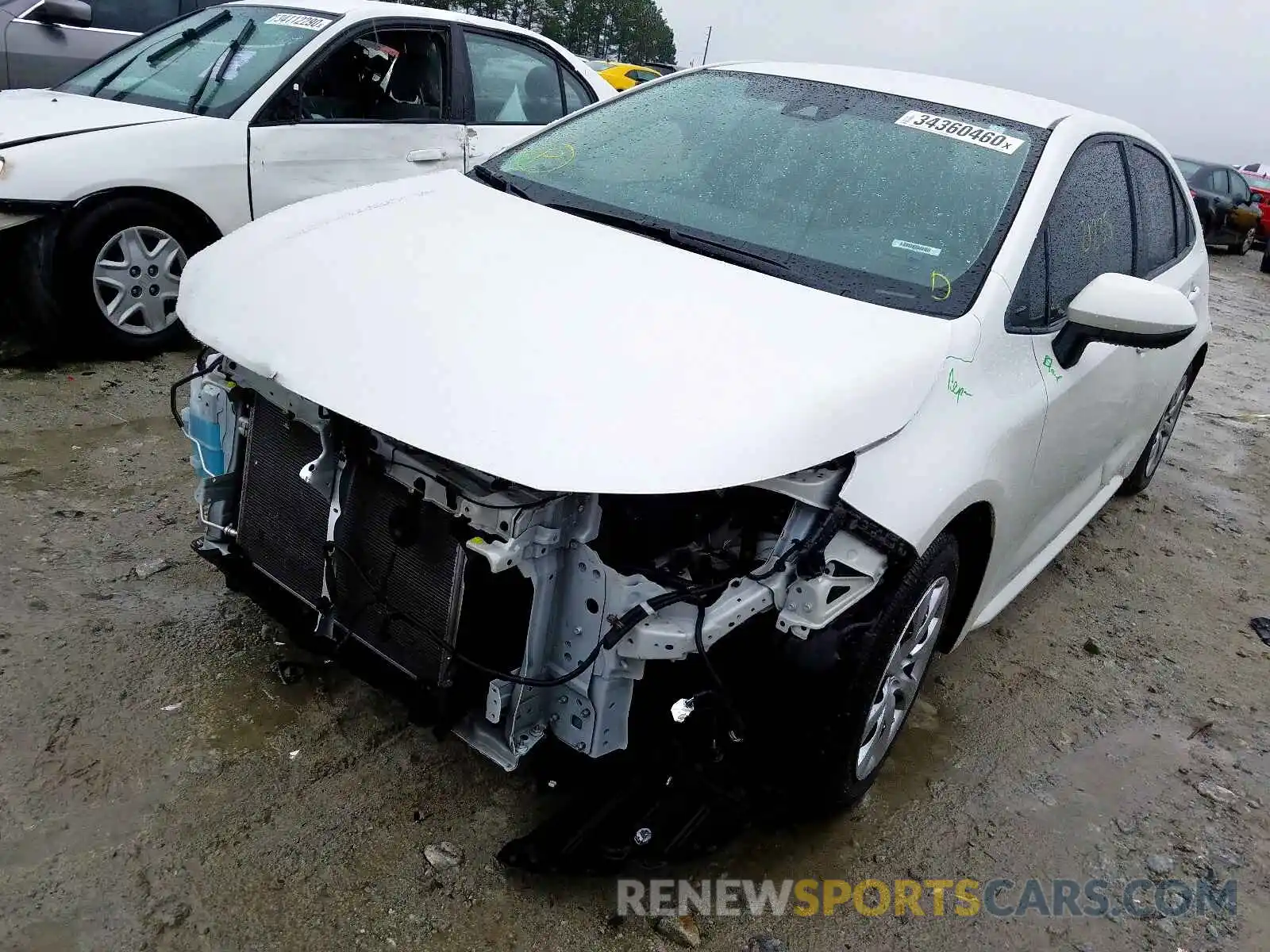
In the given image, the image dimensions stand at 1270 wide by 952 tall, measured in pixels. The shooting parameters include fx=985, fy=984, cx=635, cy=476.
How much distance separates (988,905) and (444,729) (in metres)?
1.38

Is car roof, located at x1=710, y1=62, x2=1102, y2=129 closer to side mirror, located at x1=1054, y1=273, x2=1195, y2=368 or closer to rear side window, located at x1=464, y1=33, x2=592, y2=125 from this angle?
side mirror, located at x1=1054, y1=273, x2=1195, y2=368

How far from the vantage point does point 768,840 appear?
2.43m

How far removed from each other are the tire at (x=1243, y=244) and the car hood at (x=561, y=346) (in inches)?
708

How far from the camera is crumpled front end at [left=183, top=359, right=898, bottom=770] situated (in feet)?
6.55

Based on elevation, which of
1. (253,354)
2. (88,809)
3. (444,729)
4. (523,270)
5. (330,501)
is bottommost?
(88,809)

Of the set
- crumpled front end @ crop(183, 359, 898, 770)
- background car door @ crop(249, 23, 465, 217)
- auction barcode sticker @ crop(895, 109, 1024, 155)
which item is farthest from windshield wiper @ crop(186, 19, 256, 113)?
auction barcode sticker @ crop(895, 109, 1024, 155)

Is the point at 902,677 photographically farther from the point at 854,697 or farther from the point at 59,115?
the point at 59,115

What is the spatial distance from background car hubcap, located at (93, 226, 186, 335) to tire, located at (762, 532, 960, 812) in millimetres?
3773

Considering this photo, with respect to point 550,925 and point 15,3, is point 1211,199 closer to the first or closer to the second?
point 15,3

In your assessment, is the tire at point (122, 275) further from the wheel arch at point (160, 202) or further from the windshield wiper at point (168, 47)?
the windshield wiper at point (168, 47)

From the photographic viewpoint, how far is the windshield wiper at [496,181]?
296 centimetres

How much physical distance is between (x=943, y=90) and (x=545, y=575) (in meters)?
2.17

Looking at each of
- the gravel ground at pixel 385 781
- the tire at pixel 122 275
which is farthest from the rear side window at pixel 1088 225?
the tire at pixel 122 275

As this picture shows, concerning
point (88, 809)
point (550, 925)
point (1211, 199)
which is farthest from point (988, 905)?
point (1211, 199)
